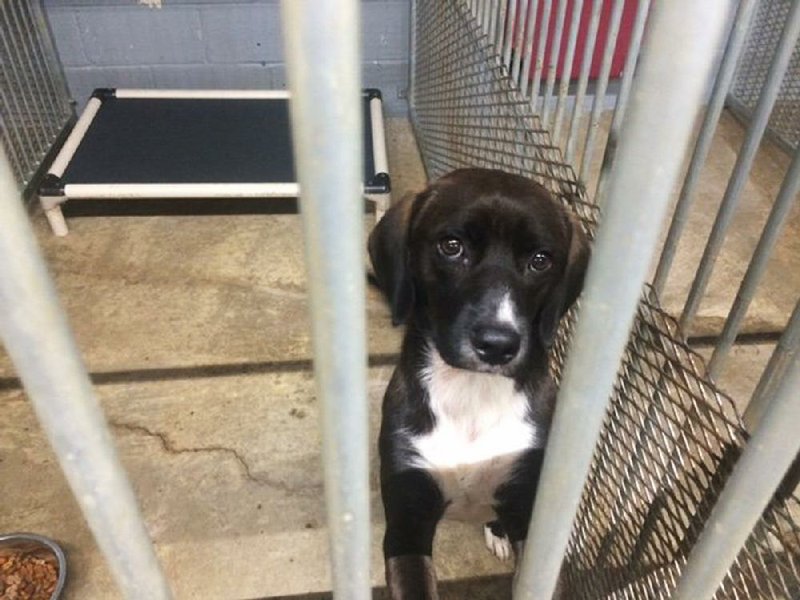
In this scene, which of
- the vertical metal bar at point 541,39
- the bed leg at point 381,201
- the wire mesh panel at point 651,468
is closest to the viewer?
the wire mesh panel at point 651,468

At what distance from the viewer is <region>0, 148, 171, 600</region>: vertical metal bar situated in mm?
438

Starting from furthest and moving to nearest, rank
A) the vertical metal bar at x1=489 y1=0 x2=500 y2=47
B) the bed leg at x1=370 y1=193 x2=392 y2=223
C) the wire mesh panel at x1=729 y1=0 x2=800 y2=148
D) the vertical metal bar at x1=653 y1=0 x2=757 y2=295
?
the wire mesh panel at x1=729 y1=0 x2=800 y2=148 < the bed leg at x1=370 y1=193 x2=392 y2=223 < the vertical metal bar at x1=489 y1=0 x2=500 y2=47 < the vertical metal bar at x1=653 y1=0 x2=757 y2=295

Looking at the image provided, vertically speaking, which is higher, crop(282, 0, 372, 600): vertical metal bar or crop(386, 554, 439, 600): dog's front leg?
crop(282, 0, 372, 600): vertical metal bar

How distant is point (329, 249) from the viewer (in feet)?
1.48

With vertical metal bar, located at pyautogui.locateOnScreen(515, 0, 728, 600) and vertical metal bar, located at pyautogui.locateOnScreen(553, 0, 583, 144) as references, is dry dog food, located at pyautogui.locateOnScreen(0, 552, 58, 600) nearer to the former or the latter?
vertical metal bar, located at pyautogui.locateOnScreen(515, 0, 728, 600)

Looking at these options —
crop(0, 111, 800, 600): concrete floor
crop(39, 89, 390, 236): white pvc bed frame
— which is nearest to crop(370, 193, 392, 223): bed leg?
crop(39, 89, 390, 236): white pvc bed frame

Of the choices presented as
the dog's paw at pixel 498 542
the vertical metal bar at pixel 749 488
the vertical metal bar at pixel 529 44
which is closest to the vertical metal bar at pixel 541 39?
the vertical metal bar at pixel 529 44

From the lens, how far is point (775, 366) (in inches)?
48.9

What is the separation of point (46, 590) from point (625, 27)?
2.62m

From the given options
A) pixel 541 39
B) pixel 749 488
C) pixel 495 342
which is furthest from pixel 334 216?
pixel 541 39

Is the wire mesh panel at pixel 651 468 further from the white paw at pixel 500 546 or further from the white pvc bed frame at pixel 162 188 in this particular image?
the white pvc bed frame at pixel 162 188

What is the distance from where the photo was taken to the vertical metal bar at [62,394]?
1.44ft

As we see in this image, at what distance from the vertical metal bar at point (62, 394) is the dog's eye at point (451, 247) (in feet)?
2.26

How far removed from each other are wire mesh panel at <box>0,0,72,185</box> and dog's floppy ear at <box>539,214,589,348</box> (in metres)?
2.00
